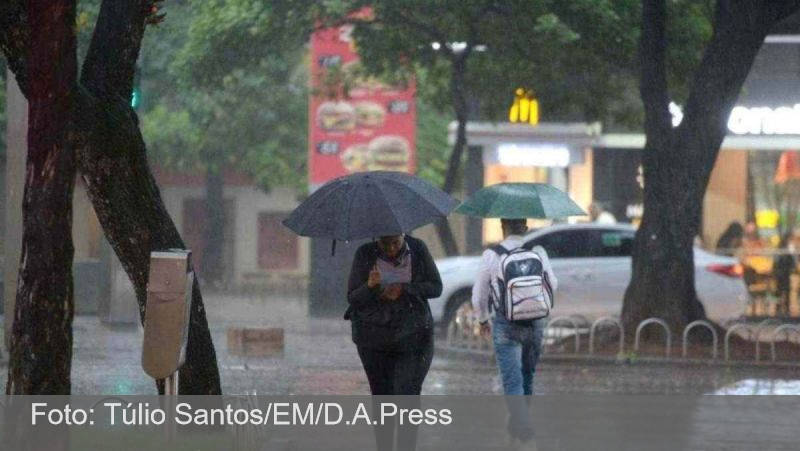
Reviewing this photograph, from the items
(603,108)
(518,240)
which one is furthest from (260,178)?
(518,240)

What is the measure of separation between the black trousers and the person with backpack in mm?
1296

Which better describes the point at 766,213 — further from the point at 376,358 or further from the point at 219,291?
the point at 376,358

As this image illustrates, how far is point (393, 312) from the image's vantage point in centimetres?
955

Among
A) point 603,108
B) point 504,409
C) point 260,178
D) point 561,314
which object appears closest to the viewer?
point 504,409

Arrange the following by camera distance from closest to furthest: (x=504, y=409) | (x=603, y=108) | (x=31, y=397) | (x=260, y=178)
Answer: (x=31, y=397)
(x=504, y=409)
(x=603, y=108)
(x=260, y=178)

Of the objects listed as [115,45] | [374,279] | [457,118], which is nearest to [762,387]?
[374,279]

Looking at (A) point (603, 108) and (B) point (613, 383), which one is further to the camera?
(A) point (603, 108)

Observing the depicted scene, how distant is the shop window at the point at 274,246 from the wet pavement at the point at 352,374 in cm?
2275

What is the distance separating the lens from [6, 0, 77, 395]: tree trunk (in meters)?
8.47

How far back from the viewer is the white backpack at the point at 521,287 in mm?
10844

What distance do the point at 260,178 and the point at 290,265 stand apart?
18.1 ft

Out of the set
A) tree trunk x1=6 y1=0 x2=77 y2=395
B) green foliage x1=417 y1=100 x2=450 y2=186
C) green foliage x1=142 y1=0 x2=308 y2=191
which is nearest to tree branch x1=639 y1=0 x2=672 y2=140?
tree trunk x1=6 y1=0 x2=77 y2=395

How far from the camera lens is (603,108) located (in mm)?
26047

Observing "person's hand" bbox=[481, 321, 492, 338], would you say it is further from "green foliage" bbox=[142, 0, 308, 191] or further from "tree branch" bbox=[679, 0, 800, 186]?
"green foliage" bbox=[142, 0, 308, 191]
